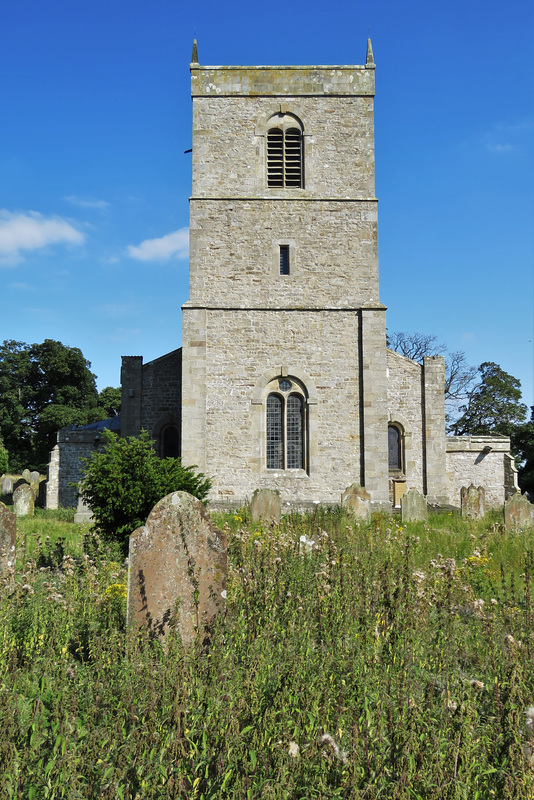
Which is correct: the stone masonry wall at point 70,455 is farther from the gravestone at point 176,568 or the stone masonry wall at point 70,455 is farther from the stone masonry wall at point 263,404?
the gravestone at point 176,568

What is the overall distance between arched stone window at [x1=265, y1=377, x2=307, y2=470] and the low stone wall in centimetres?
702

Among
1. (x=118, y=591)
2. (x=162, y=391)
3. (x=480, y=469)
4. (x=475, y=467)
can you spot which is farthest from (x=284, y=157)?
(x=118, y=591)

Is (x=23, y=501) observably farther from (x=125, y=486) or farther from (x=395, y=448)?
(x=395, y=448)

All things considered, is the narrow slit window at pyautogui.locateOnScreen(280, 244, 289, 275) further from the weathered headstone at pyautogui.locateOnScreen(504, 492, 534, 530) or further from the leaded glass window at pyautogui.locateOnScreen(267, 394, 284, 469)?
the weathered headstone at pyautogui.locateOnScreen(504, 492, 534, 530)

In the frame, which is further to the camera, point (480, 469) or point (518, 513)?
point (480, 469)

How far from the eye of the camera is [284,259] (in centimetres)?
1838

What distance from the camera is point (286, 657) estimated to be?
4258mm

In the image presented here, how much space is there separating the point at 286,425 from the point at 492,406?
97.1ft

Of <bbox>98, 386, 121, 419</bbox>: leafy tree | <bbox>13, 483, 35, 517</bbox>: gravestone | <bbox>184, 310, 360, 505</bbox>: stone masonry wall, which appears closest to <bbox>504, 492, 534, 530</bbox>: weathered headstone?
<bbox>184, 310, 360, 505</bbox>: stone masonry wall

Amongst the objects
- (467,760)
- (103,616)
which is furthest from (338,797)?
(103,616)

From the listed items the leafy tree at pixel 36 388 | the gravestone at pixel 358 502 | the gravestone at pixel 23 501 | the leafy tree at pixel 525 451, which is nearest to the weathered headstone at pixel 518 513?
the gravestone at pixel 358 502

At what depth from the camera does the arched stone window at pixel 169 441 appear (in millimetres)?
19547

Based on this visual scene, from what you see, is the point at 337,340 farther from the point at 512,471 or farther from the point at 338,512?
the point at 512,471

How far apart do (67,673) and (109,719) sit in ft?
3.00
